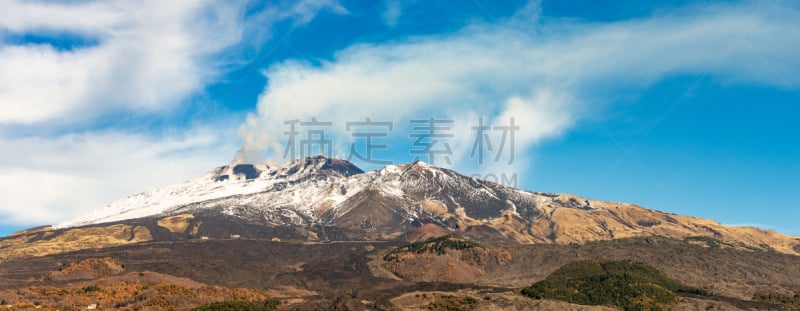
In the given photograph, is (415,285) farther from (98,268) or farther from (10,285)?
(10,285)

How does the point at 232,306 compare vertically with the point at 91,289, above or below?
below

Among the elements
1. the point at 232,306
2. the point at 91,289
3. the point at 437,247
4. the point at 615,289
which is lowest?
the point at 615,289

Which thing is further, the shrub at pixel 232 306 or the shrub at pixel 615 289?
the shrub at pixel 615 289

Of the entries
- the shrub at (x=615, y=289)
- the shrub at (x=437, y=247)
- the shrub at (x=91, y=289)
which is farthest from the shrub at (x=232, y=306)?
the shrub at (x=437, y=247)

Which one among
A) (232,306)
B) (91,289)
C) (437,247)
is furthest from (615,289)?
(91,289)

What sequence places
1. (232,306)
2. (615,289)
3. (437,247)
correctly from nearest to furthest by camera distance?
(232,306) < (615,289) < (437,247)

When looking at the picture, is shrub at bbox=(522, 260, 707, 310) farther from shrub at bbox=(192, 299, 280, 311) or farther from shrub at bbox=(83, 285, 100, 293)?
shrub at bbox=(83, 285, 100, 293)

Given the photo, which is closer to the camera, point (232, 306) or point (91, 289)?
point (232, 306)

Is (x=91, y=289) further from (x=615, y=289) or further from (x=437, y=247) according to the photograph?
(x=615, y=289)

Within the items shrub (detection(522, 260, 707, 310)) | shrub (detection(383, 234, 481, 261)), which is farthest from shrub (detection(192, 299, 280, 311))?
shrub (detection(383, 234, 481, 261))

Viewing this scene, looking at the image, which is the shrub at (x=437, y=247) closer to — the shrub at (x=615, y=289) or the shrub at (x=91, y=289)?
the shrub at (x=615, y=289)

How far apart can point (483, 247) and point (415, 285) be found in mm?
36449

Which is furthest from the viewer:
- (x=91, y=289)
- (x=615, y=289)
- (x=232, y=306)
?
(x=615, y=289)

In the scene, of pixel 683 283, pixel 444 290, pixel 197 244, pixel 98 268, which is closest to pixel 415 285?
pixel 444 290
